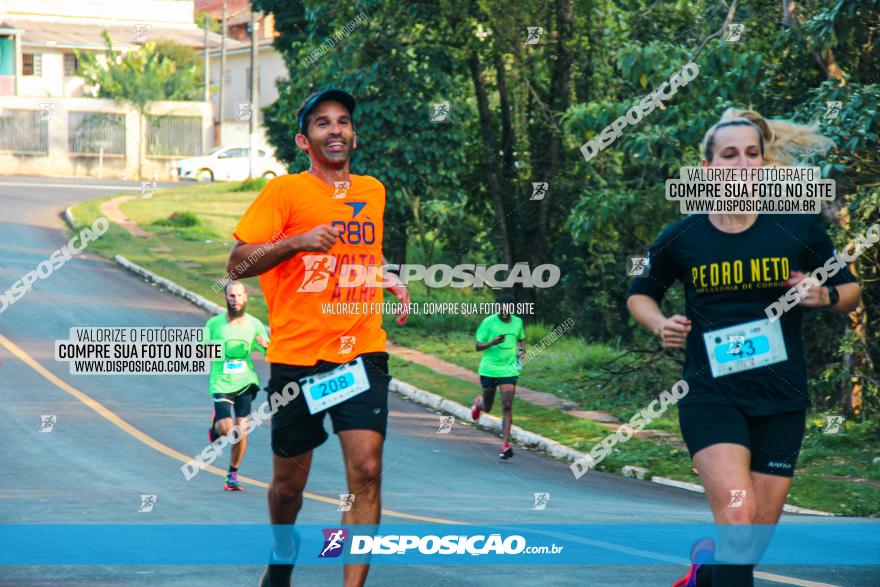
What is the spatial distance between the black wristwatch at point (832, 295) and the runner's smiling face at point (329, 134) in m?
2.18

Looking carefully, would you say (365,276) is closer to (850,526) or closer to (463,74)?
(850,526)

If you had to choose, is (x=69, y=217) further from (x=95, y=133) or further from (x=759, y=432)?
(x=759, y=432)

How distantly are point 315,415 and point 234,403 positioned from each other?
614 cm

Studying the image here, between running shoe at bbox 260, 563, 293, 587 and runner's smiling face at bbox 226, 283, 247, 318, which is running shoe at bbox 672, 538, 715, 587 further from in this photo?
runner's smiling face at bbox 226, 283, 247, 318

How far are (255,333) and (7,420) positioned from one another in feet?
16.1

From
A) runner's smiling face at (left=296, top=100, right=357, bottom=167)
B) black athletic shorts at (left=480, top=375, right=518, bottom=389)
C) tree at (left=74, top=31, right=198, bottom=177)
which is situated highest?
tree at (left=74, top=31, right=198, bottom=177)

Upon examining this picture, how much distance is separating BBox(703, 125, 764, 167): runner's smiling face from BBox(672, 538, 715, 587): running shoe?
1.56 meters

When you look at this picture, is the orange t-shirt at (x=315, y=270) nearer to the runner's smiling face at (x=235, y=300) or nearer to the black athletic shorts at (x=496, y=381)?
the runner's smiling face at (x=235, y=300)

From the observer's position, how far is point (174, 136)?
196ft

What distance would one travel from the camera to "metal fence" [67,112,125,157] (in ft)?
185

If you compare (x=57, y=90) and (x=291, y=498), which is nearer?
(x=291, y=498)

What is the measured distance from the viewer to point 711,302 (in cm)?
532

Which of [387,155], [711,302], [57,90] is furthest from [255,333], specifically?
[57,90]

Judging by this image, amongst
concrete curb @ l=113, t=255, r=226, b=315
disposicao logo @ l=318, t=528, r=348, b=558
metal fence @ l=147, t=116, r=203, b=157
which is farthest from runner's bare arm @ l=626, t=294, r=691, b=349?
metal fence @ l=147, t=116, r=203, b=157
